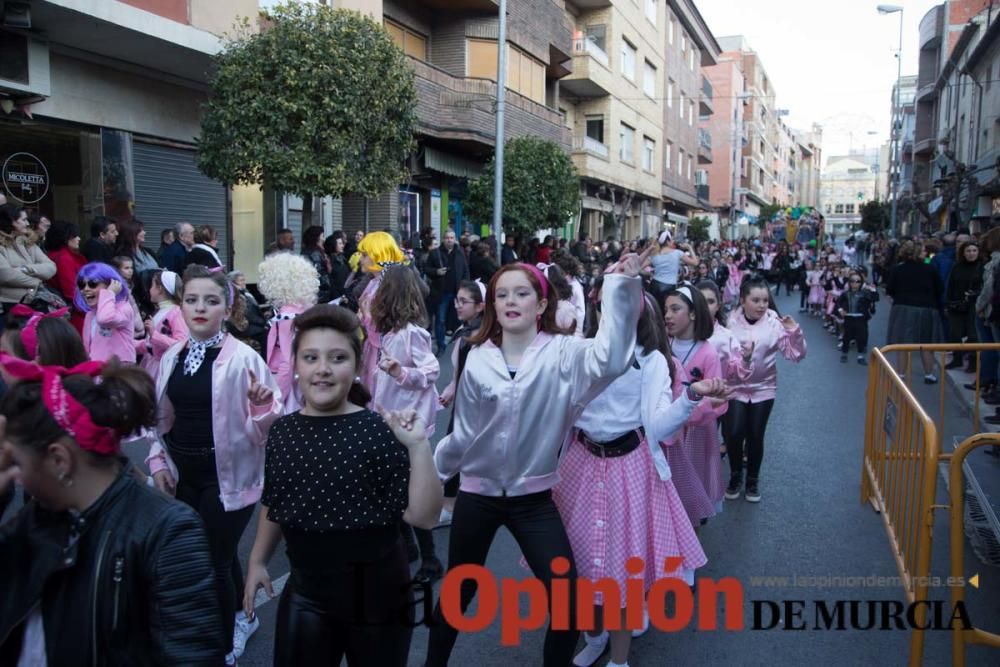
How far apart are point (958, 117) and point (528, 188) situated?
83.5 feet

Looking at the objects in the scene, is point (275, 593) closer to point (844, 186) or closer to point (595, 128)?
point (595, 128)

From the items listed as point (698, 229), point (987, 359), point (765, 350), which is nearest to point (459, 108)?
point (987, 359)

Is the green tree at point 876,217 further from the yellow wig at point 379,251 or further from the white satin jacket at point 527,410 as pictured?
the white satin jacket at point 527,410

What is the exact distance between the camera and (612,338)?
9.87ft

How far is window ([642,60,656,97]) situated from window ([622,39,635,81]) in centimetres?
156

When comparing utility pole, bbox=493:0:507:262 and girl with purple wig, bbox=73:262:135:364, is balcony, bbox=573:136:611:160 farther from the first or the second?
girl with purple wig, bbox=73:262:135:364

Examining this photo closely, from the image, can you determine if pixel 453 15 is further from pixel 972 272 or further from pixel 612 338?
pixel 612 338

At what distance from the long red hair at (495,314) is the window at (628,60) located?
108ft

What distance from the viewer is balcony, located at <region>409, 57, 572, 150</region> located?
18.3 m

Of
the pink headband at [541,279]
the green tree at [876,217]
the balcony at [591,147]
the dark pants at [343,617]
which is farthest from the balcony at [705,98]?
the dark pants at [343,617]

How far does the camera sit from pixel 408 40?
20609 millimetres

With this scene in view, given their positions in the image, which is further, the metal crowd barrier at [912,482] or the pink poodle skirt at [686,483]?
the pink poodle skirt at [686,483]

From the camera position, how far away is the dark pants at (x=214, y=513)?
144 inches

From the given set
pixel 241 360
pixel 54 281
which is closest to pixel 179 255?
pixel 54 281
